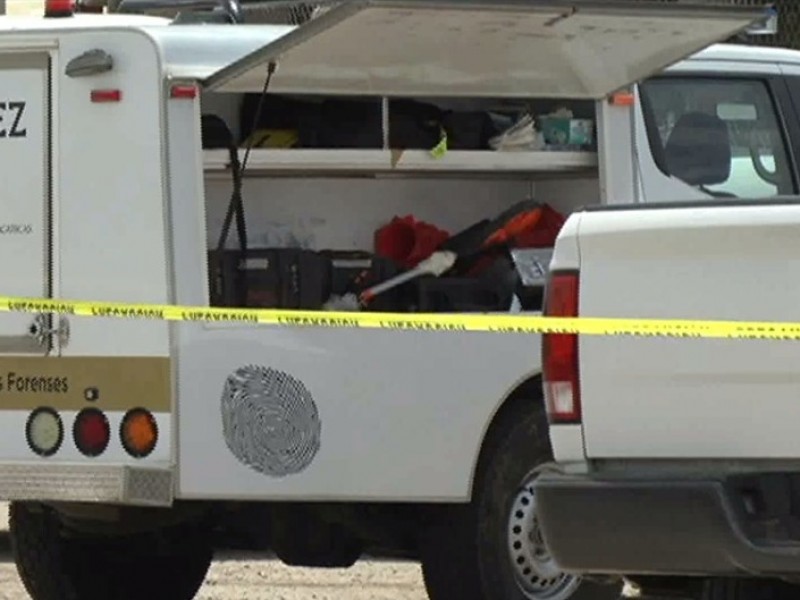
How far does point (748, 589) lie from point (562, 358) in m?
0.82

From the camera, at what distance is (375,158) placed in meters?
9.21

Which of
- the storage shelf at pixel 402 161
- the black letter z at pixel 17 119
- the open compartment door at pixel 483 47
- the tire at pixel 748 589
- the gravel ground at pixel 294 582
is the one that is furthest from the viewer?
the gravel ground at pixel 294 582

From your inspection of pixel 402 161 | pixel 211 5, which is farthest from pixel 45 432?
pixel 211 5

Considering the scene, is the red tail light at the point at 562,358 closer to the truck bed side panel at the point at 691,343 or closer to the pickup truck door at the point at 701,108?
the truck bed side panel at the point at 691,343

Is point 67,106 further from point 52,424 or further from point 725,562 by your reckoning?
point 725,562

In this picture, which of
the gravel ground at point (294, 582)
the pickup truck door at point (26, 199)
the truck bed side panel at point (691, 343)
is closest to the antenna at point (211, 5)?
the pickup truck door at point (26, 199)

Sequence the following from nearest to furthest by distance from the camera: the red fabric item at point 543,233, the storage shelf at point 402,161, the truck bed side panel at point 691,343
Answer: the truck bed side panel at point 691,343 < the storage shelf at point 402,161 < the red fabric item at point 543,233

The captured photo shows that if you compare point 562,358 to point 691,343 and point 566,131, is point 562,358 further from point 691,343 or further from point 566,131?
point 566,131

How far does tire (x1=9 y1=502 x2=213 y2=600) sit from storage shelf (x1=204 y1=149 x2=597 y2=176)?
168 cm

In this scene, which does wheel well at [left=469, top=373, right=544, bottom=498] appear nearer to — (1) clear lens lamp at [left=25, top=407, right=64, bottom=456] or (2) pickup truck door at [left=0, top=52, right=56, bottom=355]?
(1) clear lens lamp at [left=25, top=407, right=64, bottom=456]

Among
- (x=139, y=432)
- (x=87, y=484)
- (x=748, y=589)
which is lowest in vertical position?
(x=748, y=589)

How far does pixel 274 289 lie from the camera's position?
9062 mm

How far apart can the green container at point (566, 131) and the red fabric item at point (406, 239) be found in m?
0.59

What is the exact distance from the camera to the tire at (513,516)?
862cm
